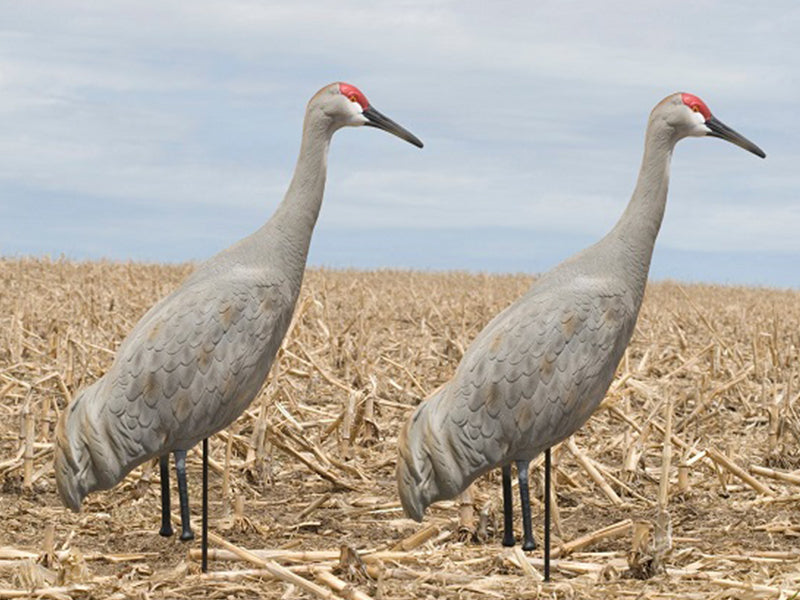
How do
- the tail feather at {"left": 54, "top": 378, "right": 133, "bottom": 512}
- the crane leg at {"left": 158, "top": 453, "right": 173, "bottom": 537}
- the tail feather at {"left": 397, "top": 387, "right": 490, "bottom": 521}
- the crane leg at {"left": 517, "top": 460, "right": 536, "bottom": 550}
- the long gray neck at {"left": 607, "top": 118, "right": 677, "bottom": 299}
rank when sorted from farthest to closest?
the crane leg at {"left": 158, "top": 453, "right": 173, "bottom": 537} < the tail feather at {"left": 54, "top": 378, "right": 133, "bottom": 512} < the long gray neck at {"left": 607, "top": 118, "right": 677, "bottom": 299} < the crane leg at {"left": 517, "top": 460, "right": 536, "bottom": 550} < the tail feather at {"left": 397, "top": 387, "right": 490, "bottom": 521}

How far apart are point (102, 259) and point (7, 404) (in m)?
18.0

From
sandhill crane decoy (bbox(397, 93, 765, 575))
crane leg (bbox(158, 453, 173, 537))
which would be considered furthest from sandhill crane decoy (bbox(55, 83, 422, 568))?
sandhill crane decoy (bbox(397, 93, 765, 575))

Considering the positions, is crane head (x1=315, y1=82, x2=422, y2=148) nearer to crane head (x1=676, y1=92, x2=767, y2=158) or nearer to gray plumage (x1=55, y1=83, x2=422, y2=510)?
gray plumage (x1=55, y1=83, x2=422, y2=510)

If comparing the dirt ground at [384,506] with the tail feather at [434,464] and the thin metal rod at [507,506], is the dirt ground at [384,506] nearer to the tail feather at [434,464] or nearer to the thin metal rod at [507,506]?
the thin metal rod at [507,506]

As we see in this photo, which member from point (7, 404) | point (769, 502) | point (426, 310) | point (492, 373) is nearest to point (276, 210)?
point (492, 373)

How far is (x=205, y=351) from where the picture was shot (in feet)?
18.1

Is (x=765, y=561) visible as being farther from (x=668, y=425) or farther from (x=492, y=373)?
(x=492, y=373)

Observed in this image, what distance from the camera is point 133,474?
765 centimetres

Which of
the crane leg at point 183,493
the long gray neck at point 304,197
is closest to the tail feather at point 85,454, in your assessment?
the crane leg at point 183,493

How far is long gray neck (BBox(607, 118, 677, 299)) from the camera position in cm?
546

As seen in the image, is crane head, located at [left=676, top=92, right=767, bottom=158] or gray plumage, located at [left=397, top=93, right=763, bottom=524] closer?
gray plumage, located at [left=397, top=93, right=763, bottom=524]

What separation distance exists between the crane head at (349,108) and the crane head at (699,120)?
1.47 m

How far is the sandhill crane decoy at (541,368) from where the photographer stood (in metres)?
5.25

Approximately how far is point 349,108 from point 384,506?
2.56 metres
